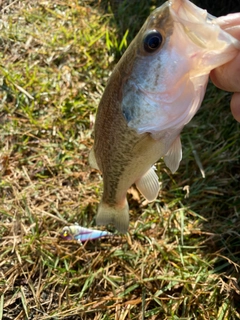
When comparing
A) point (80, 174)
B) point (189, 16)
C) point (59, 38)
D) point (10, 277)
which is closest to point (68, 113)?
point (80, 174)

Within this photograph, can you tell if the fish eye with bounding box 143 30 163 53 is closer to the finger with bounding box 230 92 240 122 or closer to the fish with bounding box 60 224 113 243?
the finger with bounding box 230 92 240 122

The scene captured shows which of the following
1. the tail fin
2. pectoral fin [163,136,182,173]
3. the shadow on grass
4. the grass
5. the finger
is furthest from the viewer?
the shadow on grass

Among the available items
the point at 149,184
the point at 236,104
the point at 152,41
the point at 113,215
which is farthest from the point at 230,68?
the point at 113,215

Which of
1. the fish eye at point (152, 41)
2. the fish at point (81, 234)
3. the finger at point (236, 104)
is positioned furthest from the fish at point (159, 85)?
the fish at point (81, 234)

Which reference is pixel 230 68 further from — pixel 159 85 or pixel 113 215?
pixel 113 215

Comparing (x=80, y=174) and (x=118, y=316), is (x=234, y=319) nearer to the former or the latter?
(x=118, y=316)

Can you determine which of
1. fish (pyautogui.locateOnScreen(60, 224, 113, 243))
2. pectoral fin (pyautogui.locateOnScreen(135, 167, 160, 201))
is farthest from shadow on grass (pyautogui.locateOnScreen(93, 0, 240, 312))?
pectoral fin (pyautogui.locateOnScreen(135, 167, 160, 201))

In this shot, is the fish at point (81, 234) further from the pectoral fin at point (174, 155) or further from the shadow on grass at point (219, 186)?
the pectoral fin at point (174, 155)
